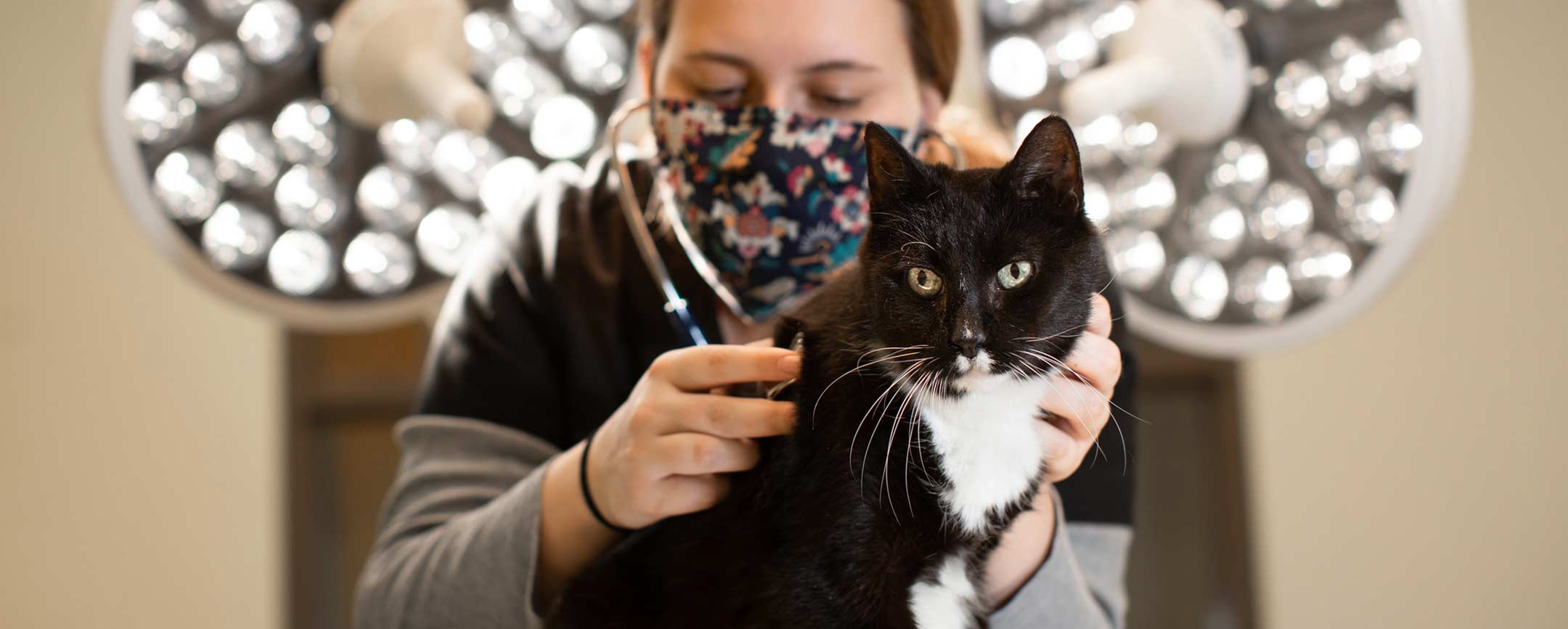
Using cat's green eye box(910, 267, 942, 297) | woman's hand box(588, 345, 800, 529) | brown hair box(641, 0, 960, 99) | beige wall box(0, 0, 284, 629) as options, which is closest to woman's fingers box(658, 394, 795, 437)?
woman's hand box(588, 345, 800, 529)

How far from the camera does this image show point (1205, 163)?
1.21 metres

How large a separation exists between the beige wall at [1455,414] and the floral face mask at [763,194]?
0.97 metres

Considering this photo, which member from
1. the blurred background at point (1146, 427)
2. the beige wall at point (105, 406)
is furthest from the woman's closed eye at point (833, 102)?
the beige wall at point (105, 406)

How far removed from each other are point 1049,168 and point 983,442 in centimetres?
17

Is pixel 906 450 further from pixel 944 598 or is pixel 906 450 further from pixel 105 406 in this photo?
pixel 105 406

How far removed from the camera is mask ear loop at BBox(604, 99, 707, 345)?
0.86 m

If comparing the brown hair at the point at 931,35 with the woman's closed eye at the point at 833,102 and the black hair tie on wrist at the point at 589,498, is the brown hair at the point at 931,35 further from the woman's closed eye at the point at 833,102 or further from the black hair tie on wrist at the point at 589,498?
the black hair tie on wrist at the point at 589,498

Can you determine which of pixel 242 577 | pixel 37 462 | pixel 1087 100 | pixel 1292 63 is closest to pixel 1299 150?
pixel 1292 63

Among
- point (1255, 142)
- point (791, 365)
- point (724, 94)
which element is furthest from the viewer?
point (1255, 142)

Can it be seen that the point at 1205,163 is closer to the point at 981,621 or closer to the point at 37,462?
the point at 981,621

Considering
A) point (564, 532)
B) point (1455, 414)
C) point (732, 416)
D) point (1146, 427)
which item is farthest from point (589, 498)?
point (1455, 414)

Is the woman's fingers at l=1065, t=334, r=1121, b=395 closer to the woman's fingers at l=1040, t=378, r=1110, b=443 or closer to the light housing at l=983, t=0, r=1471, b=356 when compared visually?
the woman's fingers at l=1040, t=378, r=1110, b=443

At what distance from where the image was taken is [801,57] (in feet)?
2.70

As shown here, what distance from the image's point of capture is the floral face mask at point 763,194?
808mm
